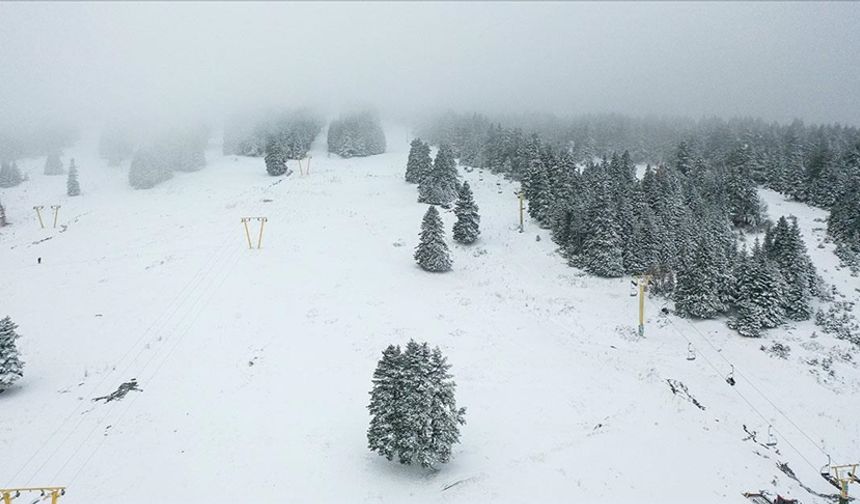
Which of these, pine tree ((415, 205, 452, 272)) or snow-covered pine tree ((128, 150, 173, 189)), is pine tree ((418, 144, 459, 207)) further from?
snow-covered pine tree ((128, 150, 173, 189))

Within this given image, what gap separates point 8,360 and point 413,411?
75.3ft

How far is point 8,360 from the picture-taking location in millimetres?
25812

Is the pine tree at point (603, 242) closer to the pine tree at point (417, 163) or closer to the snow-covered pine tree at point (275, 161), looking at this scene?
the pine tree at point (417, 163)

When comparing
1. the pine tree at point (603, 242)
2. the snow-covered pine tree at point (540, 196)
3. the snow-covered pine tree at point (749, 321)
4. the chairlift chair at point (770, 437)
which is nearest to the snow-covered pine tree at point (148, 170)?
the snow-covered pine tree at point (540, 196)

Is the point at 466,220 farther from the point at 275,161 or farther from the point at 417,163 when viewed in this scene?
the point at 275,161

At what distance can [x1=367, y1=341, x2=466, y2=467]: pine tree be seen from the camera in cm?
1878

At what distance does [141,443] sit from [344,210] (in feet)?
153

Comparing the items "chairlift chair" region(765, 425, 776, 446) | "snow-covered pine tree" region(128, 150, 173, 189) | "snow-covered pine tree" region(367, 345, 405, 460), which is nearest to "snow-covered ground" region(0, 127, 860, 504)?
"chairlift chair" region(765, 425, 776, 446)

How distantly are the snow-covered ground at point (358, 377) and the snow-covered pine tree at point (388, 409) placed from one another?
123cm

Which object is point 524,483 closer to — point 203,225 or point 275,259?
point 275,259

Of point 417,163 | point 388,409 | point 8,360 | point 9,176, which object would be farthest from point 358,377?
point 9,176

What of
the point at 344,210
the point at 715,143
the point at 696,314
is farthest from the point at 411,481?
the point at 715,143

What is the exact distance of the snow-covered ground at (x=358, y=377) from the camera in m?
18.9

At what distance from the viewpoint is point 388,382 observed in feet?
63.8
